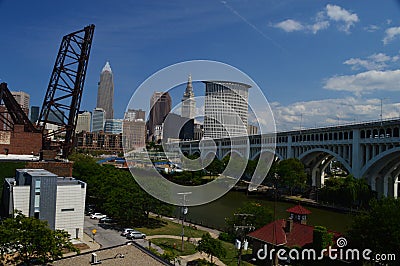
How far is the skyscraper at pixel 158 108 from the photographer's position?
278 inches

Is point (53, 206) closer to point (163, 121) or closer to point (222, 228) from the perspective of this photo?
point (163, 121)

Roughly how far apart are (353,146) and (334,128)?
2.74 m

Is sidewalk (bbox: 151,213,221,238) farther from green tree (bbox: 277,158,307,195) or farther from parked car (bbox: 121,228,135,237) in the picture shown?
green tree (bbox: 277,158,307,195)

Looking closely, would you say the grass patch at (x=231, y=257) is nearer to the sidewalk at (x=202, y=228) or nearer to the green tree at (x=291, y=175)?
the sidewalk at (x=202, y=228)

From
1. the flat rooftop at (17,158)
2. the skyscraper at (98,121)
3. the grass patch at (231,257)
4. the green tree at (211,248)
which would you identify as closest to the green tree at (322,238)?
the grass patch at (231,257)

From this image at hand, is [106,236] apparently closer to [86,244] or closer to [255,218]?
[86,244]

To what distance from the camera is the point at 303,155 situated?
30.8 meters

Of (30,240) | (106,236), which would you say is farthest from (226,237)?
(30,240)

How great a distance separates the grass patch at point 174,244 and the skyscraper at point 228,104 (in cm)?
419

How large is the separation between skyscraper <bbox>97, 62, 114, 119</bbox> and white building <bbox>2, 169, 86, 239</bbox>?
123m

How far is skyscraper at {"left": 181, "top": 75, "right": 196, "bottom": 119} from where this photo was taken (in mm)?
7412

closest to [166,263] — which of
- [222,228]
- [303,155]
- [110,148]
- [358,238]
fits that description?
[358,238]

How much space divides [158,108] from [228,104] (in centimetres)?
189

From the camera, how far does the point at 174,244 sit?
1191cm
